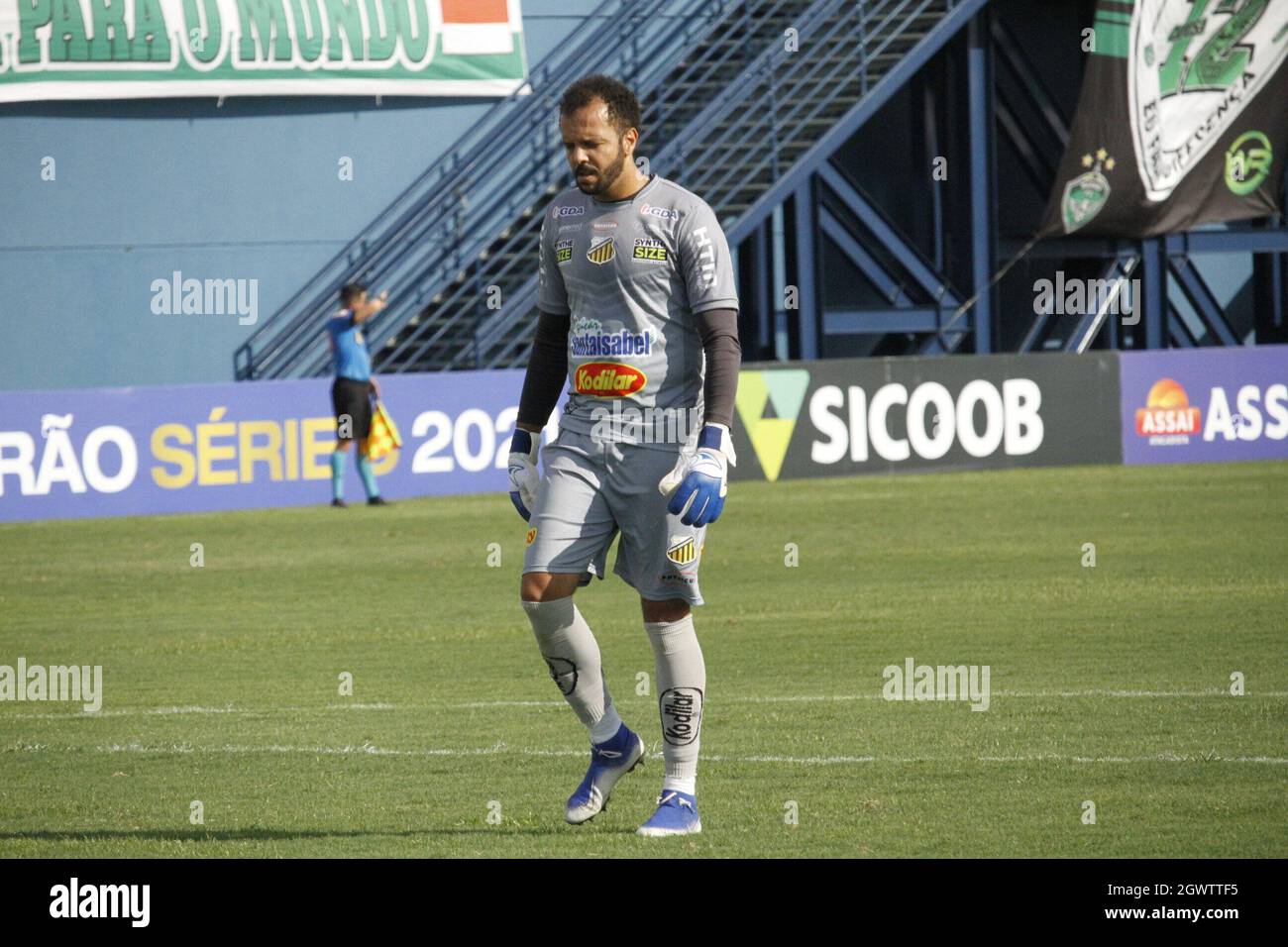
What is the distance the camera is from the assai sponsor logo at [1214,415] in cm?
2544

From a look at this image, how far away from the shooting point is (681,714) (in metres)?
6.83

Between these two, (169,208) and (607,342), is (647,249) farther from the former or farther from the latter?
(169,208)

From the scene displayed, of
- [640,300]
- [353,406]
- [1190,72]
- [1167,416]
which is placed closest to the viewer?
[640,300]

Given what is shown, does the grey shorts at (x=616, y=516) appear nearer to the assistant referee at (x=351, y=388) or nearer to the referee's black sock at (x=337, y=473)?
the assistant referee at (x=351, y=388)

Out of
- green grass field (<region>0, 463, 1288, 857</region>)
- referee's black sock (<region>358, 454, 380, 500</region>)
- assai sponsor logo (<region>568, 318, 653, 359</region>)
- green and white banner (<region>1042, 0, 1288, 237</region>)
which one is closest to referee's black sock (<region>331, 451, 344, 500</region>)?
referee's black sock (<region>358, 454, 380, 500</region>)

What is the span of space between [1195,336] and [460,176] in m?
12.6

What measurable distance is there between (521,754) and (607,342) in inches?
91.1

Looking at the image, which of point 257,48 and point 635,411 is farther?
point 257,48

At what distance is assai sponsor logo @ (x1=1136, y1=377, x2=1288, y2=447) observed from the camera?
2544cm

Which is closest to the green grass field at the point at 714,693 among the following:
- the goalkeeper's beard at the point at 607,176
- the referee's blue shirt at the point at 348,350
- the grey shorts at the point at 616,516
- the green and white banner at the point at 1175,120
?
the grey shorts at the point at 616,516

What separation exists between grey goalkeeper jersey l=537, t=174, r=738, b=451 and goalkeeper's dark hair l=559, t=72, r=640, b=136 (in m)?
0.24

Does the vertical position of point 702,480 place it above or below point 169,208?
below

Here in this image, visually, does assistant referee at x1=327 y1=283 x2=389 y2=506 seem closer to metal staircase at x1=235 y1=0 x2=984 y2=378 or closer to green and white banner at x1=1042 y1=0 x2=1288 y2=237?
metal staircase at x1=235 y1=0 x2=984 y2=378

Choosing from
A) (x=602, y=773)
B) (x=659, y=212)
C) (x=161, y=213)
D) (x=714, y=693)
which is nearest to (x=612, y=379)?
(x=659, y=212)
